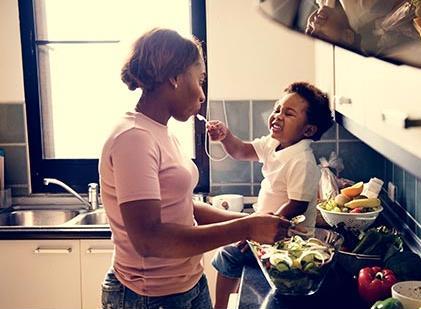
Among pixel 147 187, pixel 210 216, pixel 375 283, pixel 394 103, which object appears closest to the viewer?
pixel 394 103

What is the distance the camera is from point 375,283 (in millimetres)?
1604

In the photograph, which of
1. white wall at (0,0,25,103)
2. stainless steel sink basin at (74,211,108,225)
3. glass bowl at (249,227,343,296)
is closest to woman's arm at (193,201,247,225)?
glass bowl at (249,227,343,296)

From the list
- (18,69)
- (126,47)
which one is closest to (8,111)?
(18,69)

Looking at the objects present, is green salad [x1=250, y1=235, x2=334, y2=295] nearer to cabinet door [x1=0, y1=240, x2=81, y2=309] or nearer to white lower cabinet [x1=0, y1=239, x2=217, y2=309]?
white lower cabinet [x1=0, y1=239, x2=217, y2=309]

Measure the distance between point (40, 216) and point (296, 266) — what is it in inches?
59.0

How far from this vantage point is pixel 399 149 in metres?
1.18

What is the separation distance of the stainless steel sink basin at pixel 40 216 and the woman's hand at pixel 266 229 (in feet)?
4.92

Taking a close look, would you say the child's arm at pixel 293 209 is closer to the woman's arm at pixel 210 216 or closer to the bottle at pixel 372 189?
the woman's arm at pixel 210 216

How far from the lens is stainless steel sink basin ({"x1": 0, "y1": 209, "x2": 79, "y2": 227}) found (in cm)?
279

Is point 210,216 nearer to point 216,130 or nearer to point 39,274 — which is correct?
point 216,130

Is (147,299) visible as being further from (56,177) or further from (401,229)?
(56,177)

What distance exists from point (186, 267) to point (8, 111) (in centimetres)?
160

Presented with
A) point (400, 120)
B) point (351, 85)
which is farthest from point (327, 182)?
point (400, 120)

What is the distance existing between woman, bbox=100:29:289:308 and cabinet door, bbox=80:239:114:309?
89cm
